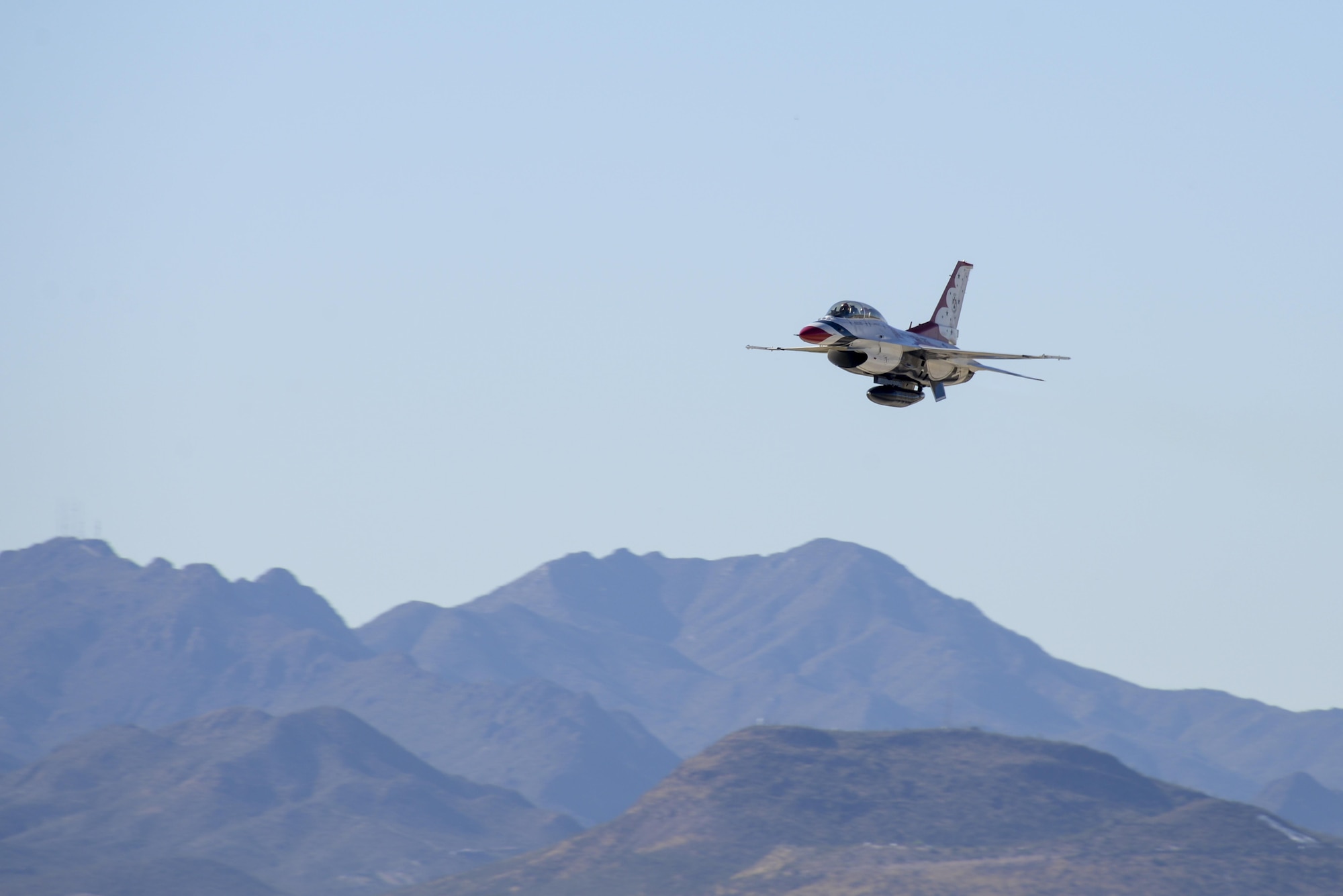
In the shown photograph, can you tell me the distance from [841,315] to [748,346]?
35.2ft

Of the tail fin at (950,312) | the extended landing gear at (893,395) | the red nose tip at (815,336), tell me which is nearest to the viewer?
the red nose tip at (815,336)

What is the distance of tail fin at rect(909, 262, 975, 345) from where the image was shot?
110 m

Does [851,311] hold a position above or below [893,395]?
above

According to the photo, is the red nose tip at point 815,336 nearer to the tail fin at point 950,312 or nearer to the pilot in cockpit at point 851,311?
the pilot in cockpit at point 851,311

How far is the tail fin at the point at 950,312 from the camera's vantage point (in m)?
110

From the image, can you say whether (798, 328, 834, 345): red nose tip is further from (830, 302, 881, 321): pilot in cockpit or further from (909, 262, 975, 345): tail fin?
(909, 262, 975, 345): tail fin

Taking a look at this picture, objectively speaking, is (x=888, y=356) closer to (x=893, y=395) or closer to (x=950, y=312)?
(x=893, y=395)

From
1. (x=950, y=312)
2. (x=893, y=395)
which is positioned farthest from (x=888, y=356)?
(x=950, y=312)

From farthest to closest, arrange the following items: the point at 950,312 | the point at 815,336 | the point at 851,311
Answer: the point at 950,312, the point at 851,311, the point at 815,336

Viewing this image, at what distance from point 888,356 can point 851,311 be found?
11.4 feet

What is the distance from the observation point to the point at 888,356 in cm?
10031

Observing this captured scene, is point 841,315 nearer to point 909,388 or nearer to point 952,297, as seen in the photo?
point 909,388

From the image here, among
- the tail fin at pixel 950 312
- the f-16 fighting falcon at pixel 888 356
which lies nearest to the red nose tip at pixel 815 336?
the f-16 fighting falcon at pixel 888 356

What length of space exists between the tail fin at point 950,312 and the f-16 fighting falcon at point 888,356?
195 inches
